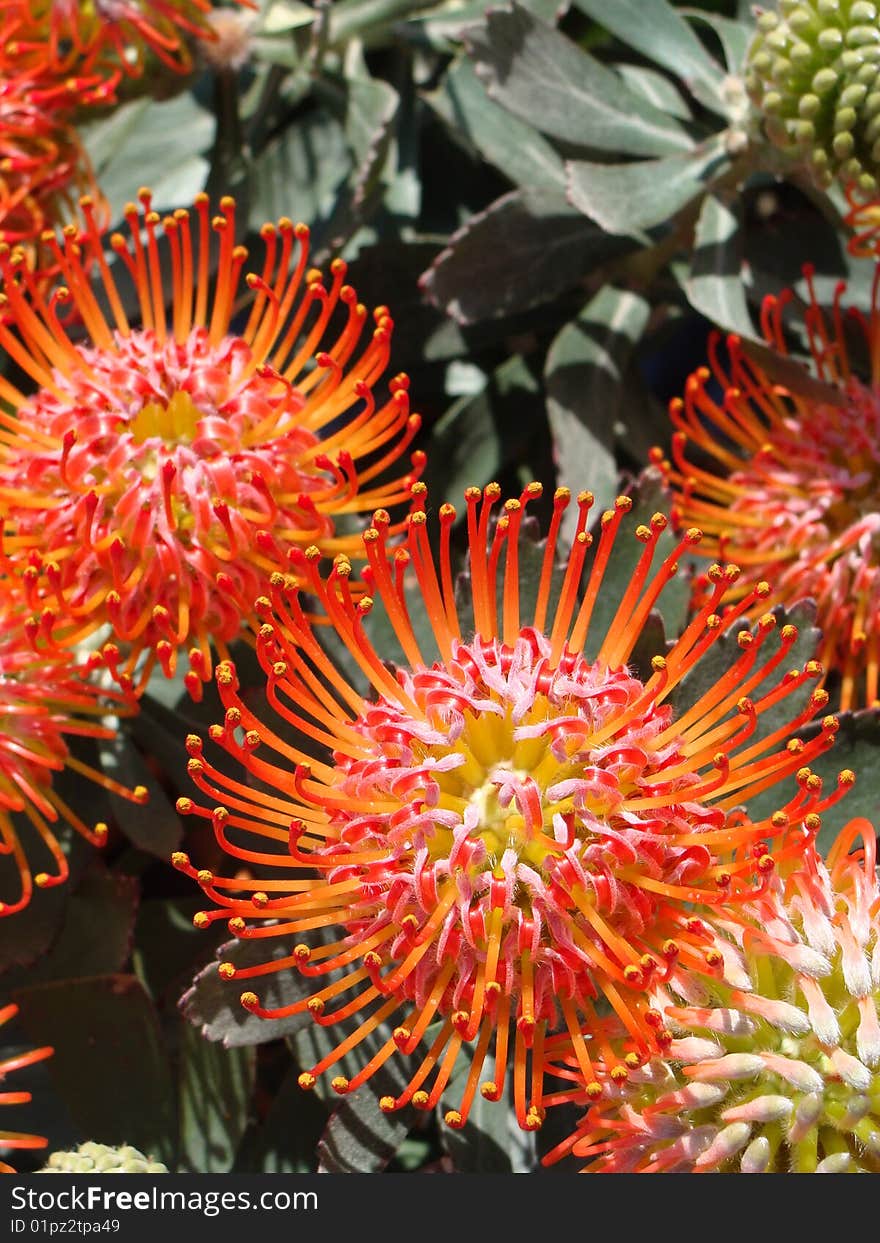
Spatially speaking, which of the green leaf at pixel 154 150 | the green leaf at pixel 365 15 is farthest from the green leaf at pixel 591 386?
the green leaf at pixel 154 150

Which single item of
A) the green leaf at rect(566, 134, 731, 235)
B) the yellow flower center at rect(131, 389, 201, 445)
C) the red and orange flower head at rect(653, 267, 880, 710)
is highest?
the green leaf at rect(566, 134, 731, 235)

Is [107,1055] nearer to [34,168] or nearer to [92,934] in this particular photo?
[92,934]

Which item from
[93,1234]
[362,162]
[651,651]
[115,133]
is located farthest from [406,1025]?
[115,133]

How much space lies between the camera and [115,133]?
164 cm

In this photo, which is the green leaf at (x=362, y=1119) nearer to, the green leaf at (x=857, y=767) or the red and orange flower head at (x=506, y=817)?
the red and orange flower head at (x=506, y=817)

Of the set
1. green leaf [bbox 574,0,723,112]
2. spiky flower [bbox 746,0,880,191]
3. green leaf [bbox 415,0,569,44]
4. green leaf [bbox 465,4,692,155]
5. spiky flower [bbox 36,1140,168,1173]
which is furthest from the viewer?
green leaf [bbox 415,0,569,44]

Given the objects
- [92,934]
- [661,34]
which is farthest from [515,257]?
[92,934]

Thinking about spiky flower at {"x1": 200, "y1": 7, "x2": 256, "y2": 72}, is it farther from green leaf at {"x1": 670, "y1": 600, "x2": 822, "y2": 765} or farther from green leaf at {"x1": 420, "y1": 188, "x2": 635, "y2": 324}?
green leaf at {"x1": 670, "y1": 600, "x2": 822, "y2": 765}

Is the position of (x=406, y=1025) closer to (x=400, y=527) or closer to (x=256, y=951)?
(x=256, y=951)

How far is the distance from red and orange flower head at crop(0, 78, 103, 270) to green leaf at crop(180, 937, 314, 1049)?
77 centimetres

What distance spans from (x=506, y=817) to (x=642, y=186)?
0.78 m

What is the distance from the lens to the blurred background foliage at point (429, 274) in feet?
3.78

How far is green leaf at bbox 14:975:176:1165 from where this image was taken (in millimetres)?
1148

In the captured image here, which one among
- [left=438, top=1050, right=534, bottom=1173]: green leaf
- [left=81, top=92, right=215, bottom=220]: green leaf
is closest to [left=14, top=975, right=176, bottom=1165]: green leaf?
[left=438, top=1050, right=534, bottom=1173]: green leaf
